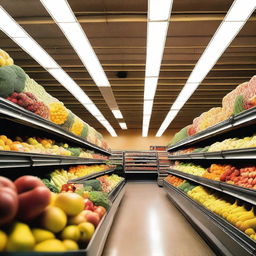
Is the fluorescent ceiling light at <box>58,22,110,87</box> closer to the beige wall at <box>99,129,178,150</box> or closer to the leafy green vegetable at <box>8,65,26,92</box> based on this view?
the leafy green vegetable at <box>8,65,26,92</box>

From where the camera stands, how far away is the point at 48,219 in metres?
1.08

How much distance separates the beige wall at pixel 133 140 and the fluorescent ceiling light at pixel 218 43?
1148 cm

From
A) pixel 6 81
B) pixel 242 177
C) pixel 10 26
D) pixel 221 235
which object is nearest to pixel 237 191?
pixel 242 177

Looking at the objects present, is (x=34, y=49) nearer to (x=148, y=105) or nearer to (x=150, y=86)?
(x=150, y=86)

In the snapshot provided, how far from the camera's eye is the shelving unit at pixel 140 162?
482 inches

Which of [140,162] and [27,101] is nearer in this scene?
[27,101]

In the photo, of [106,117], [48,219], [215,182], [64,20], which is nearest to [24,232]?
[48,219]

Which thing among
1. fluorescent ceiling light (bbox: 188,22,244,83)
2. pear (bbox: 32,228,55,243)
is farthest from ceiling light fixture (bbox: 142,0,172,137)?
pear (bbox: 32,228,55,243)

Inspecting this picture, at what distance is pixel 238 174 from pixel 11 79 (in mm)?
3044

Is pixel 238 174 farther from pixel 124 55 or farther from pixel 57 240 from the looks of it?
pixel 124 55

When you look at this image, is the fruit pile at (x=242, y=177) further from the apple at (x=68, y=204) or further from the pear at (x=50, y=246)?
the pear at (x=50, y=246)

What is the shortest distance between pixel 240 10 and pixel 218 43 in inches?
35.2

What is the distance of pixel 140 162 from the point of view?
12.8 metres

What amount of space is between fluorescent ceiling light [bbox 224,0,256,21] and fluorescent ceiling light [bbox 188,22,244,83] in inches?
6.0
